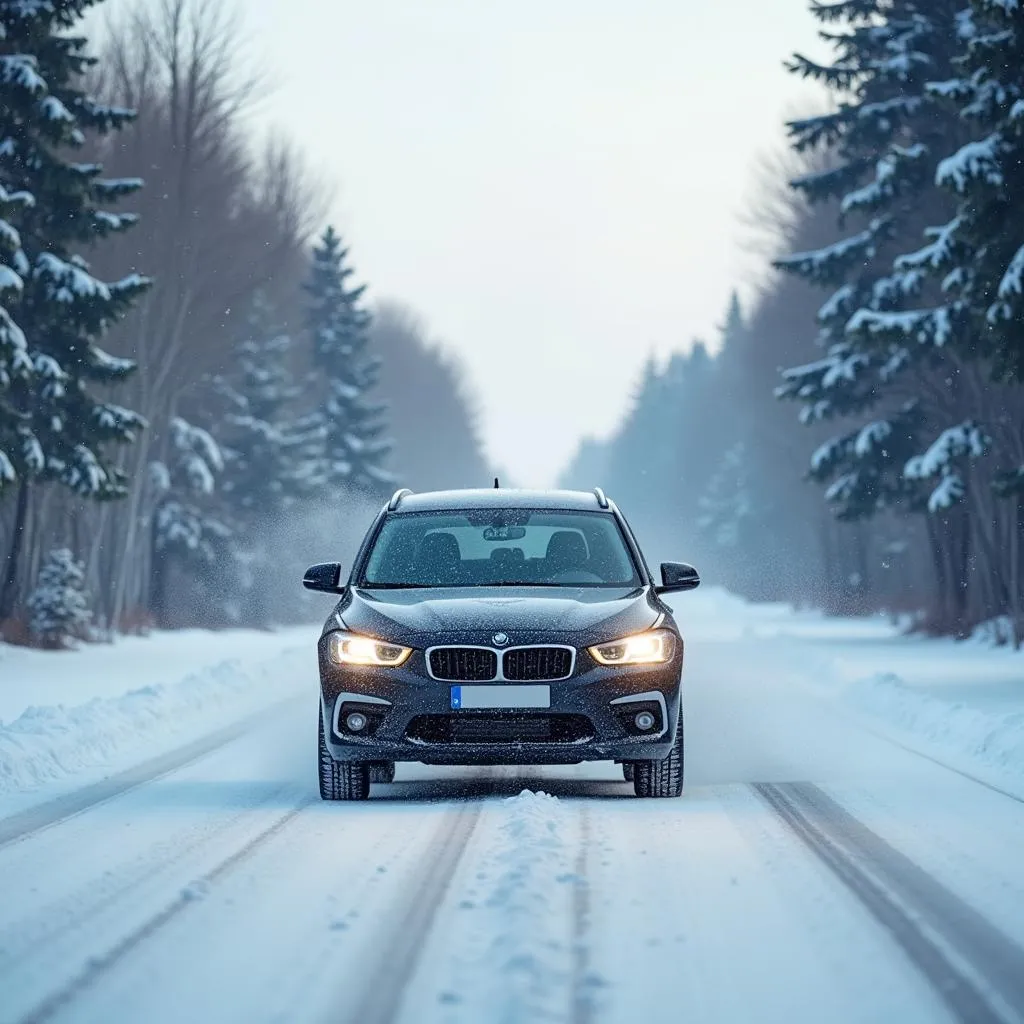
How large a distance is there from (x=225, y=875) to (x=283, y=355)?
50.5 m

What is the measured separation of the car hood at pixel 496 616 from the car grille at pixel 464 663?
0.19 ft

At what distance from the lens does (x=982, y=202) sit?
70.6ft

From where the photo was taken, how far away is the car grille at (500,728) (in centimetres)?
1029

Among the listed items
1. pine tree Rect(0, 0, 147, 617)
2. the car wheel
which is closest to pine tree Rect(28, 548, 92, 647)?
pine tree Rect(0, 0, 147, 617)

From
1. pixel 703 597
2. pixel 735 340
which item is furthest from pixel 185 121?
pixel 735 340

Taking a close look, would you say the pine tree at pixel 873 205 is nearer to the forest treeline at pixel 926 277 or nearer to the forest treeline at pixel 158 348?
the forest treeline at pixel 926 277

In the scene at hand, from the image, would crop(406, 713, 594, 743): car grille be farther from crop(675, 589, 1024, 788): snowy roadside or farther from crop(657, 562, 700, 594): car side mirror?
crop(675, 589, 1024, 788): snowy roadside

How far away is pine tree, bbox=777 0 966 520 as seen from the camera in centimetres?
3281

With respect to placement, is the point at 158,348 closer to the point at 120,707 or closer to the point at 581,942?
the point at 120,707

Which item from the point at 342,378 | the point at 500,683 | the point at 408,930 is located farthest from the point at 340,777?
the point at 342,378

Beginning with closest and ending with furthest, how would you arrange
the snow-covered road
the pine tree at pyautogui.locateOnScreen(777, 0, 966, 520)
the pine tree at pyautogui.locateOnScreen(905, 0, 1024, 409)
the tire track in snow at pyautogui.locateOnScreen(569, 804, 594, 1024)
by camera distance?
the tire track in snow at pyautogui.locateOnScreen(569, 804, 594, 1024)
the snow-covered road
the pine tree at pyautogui.locateOnScreen(905, 0, 1024, 409)
the pine tree at pyautogui.locateOnScreen(777, 0, 966, 520)

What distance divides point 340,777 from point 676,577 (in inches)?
91.7

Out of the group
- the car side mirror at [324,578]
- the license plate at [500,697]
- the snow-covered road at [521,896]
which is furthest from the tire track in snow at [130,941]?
the car side mirror at [324,578]

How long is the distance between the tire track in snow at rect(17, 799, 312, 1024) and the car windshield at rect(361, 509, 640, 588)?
2688 mm
